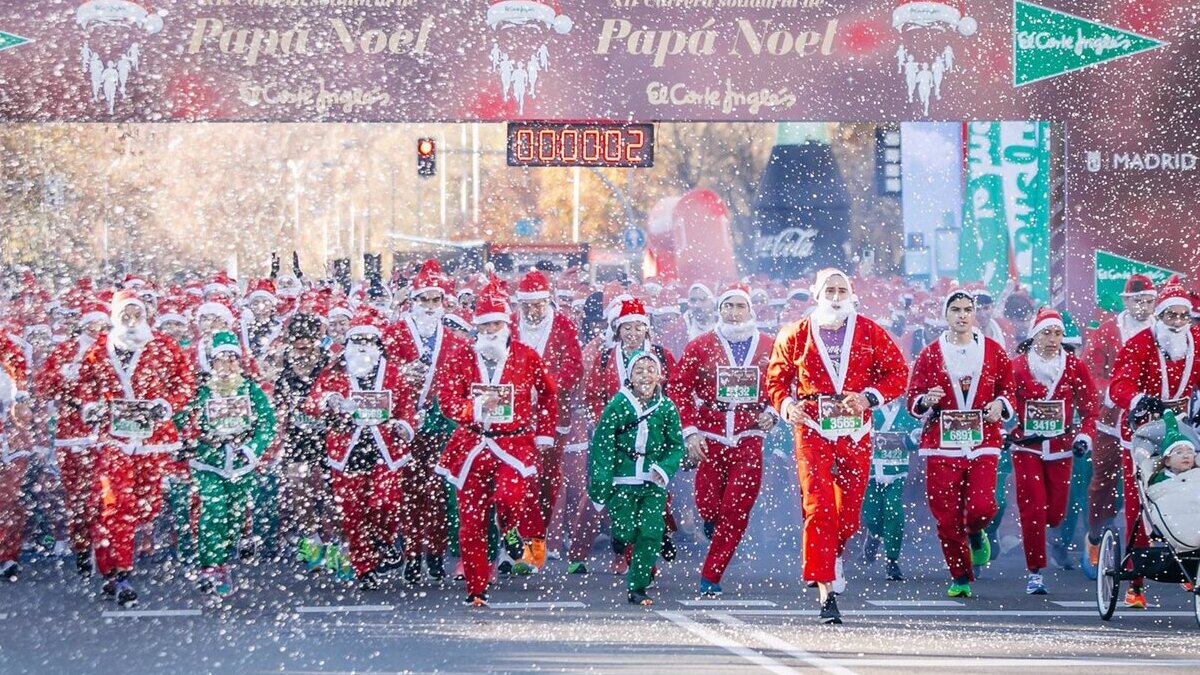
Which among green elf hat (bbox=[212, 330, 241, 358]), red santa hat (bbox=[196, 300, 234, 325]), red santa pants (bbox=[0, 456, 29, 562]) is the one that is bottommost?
red santa pants (bbox=[0, 456, 29, 562])

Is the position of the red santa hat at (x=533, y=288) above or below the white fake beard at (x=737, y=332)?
above

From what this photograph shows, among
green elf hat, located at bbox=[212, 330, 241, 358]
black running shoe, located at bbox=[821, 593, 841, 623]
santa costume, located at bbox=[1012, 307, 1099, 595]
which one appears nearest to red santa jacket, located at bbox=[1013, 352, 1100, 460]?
santa costume, located at bbox=[1012, 307, 1099, 595]

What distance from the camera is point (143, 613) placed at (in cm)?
1338

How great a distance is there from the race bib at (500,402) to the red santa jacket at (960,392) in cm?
256

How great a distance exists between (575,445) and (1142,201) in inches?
264

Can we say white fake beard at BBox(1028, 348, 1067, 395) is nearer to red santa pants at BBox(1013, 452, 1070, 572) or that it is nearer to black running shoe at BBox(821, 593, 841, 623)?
red santa pants at BBox(1013, 452, 1070, 572)

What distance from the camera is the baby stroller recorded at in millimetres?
12312

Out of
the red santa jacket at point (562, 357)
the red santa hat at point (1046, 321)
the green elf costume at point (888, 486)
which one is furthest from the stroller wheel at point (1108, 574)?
the red santa jacket at point (562, 357)

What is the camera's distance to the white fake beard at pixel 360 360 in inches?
584

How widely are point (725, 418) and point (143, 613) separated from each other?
387 cm

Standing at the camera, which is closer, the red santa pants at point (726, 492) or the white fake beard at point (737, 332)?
the red santa pants at point (726, 492)

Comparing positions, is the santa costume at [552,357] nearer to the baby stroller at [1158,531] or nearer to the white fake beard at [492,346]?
the white fake beard at [492,346]

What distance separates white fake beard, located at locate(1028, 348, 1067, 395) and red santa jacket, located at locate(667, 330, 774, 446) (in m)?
1.82

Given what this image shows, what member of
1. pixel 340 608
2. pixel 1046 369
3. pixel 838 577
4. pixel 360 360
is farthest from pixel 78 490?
pixel 1046 369
